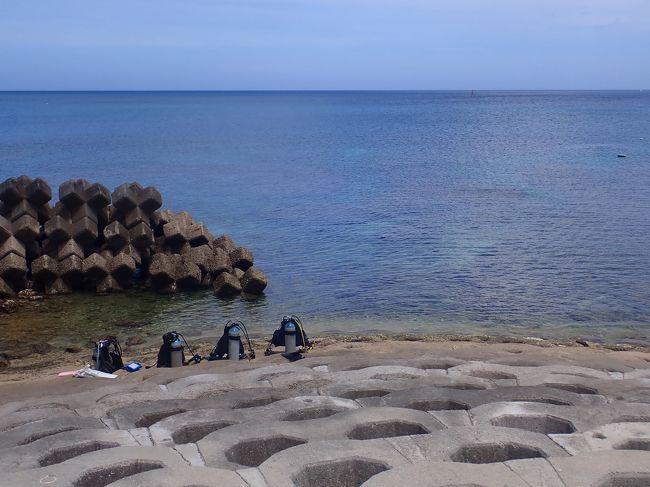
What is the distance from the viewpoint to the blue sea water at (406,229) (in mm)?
18703

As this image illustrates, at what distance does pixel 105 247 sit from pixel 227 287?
13.2 ft

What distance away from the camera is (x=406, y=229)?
29.1 m

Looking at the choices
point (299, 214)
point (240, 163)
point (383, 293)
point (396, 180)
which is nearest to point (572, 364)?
point (383, 293)

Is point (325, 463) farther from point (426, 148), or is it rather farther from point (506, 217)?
point (426, 148)

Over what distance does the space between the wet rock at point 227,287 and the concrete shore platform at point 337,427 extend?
8.73 meters

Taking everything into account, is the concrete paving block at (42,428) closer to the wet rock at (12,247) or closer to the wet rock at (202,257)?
the wet rock at (202,257)

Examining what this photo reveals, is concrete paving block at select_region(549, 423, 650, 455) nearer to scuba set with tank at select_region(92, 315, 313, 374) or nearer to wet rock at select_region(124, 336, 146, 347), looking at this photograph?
scuba set with tank at select_region(92, 315, 313, 374)

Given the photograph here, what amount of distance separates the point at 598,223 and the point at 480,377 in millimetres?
21107

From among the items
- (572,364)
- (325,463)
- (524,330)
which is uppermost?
(325,463)

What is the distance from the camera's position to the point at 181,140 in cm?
7438

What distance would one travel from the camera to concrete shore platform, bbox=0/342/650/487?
6531mm

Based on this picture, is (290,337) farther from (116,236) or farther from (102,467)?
(116,236)

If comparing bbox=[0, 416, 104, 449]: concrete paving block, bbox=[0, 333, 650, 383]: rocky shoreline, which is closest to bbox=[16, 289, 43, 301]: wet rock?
bbox=[0, 333, 650, 383]: rocky shoreline

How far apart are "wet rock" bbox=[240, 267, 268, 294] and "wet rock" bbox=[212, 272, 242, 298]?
0.18 metres
